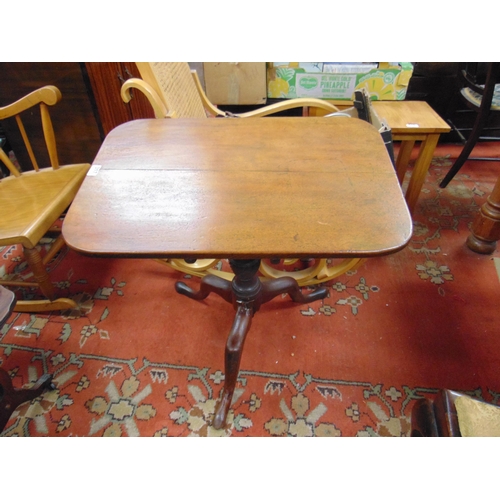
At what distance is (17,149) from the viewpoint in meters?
Answer: 1.84

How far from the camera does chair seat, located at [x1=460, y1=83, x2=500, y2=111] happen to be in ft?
5.95

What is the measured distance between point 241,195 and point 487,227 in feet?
4.76

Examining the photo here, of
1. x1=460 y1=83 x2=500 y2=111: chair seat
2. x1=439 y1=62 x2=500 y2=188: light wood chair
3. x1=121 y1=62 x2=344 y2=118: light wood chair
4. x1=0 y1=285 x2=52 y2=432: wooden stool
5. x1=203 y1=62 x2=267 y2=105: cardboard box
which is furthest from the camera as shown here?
x1=203 y1=62 x2=267 y2=105: cardboard box

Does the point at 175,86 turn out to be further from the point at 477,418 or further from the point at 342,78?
the point at 477,418

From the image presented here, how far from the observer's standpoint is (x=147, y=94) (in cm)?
114

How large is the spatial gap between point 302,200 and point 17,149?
1.82 meters

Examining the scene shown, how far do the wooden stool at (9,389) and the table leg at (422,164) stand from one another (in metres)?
1.71

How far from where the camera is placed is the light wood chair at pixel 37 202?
1229 mm

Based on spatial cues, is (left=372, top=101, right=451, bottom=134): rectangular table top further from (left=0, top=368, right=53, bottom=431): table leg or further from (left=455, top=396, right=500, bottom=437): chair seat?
(left=0, top=368, right=53, bottom=431): table leg

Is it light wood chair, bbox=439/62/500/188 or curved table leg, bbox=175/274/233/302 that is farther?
light wood chair, bbox=439/62/500/188

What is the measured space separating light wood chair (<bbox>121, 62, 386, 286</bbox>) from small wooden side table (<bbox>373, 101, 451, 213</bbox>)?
29 centimetres

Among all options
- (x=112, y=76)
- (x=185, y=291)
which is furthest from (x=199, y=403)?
(x=112, y=76)

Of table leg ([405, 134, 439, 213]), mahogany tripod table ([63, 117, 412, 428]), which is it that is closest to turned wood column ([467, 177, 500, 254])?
table leg ([405, 134, 439, 213])

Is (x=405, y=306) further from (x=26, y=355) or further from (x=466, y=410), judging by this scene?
(x=26, y=355)
